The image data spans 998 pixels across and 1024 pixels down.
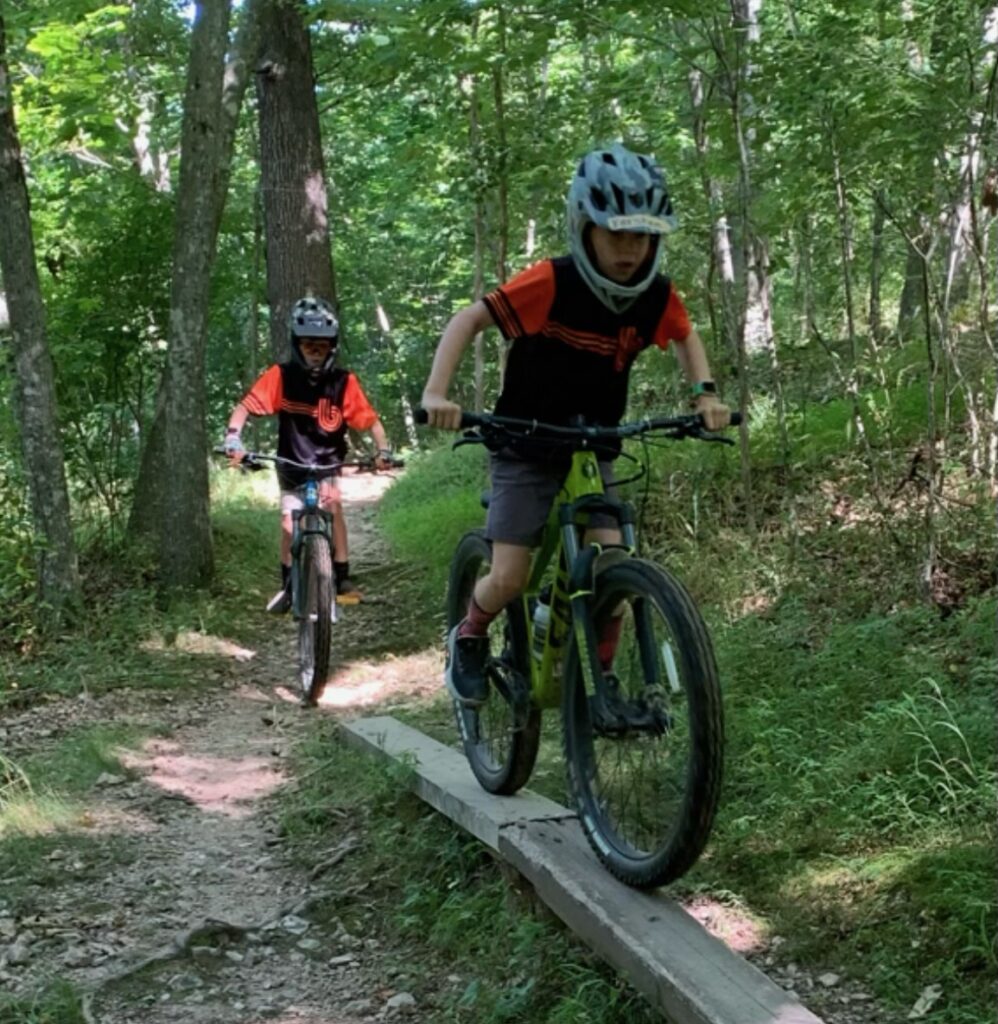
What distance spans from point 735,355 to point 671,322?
14.6 feet

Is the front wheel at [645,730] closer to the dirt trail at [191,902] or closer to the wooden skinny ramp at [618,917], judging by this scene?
the wooden skinny ramp at [618,917]

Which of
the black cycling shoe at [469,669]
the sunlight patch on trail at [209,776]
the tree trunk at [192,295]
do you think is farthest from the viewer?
the tree trunk at [192,295]

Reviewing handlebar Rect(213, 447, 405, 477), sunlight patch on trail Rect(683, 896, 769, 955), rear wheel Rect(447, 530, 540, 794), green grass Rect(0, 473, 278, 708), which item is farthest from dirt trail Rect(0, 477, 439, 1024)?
handlebar Rect(213, 447, 405, 477)

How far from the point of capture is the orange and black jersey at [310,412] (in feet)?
23.6

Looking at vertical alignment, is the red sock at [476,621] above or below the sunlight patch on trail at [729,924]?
above

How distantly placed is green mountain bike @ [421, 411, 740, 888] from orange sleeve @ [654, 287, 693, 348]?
1.17ft

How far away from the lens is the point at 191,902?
4297 millimetres

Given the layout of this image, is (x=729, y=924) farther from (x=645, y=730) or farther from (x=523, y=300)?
(x=523, y=300)

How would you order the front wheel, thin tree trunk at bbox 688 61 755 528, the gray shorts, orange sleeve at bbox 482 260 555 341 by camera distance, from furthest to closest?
thin tree trunk at bbox 688 61 755 528 < the gray shorts < orange sleeve at bbox 482 260 555 341 < the front wheel

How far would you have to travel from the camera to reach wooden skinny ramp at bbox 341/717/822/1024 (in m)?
2.76

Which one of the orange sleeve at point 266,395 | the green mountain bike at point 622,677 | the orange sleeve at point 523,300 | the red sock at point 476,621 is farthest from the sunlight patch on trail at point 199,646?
the orange sleeve at point 523,300

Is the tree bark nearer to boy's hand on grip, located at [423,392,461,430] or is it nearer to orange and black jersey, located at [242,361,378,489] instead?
orange and black jersey, located at [242,361,378,489]

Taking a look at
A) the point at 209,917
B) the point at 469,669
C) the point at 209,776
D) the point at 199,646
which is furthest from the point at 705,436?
the point at 199,646

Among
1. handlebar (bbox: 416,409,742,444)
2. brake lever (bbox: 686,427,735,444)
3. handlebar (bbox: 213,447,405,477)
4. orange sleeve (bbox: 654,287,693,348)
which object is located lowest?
handlebar (bbox: 213,447,405,477)
